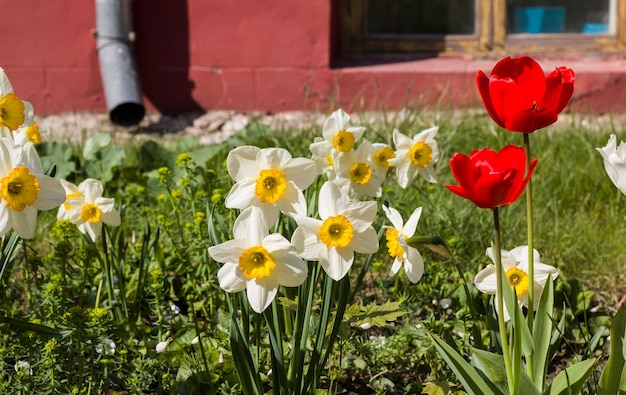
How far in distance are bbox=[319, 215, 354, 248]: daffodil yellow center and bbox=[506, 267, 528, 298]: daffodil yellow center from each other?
38 centimetres

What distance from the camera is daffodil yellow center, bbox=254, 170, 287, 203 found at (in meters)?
1.60

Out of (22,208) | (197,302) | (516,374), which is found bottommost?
(197,302)

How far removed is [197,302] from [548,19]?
13.3 feet

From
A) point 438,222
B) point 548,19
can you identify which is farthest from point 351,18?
point 438,222

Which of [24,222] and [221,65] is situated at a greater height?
[24,222]

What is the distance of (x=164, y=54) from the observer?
545 centimetres

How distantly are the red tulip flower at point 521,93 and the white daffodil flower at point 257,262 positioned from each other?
1.37 feet

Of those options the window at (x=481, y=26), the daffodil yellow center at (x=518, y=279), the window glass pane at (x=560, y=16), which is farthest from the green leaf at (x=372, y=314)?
the window glass pane at (x=560, y=16)

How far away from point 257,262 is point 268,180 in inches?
6.7

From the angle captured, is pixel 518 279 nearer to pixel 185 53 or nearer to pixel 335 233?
pixel 335 233

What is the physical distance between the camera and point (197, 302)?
249 centimetres

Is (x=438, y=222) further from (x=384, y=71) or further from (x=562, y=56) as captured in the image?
(x=562, y=56)

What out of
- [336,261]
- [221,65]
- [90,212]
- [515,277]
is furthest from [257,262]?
[221,65]

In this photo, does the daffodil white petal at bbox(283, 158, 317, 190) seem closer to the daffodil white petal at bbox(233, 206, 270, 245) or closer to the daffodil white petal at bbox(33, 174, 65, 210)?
the daffodil white petal at bbox(233, 206, 270, 245)
